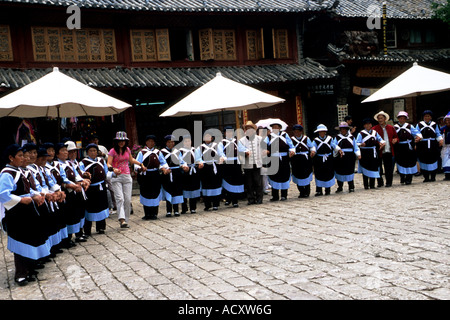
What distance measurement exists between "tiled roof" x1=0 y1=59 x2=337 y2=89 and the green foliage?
660 centimetres

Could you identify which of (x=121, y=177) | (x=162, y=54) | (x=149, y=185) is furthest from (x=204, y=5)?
(x=121, y=177)

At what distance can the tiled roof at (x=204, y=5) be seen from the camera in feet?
51.4

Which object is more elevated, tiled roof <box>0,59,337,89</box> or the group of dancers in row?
tiled roof <box>0,59,337,89</box>

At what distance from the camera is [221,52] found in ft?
61.9

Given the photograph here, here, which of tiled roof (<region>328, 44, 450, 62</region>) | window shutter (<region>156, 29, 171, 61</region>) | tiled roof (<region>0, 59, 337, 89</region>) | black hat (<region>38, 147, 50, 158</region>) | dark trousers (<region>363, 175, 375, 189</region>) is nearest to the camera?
black hat (<region>38, 147, 50, 158</region>)

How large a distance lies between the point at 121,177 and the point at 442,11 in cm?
1816

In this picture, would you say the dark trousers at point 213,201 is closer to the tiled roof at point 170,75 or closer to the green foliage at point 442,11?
the tiled roof at point 170,75

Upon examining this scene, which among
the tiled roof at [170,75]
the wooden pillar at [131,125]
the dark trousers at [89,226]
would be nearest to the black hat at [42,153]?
the dark trousers at [89,226]

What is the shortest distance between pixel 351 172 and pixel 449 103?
51.4 ft

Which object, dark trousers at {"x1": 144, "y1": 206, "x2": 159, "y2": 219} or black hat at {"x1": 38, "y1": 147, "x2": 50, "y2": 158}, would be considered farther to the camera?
dark trousers at {"x1": 144, "y1": 206, "x2": 159, "y2": 219}

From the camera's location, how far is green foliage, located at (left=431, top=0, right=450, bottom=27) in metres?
21.4

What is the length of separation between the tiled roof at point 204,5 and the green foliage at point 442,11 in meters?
5.93

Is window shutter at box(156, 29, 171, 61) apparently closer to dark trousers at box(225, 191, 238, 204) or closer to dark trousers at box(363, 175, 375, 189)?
dark trousers at box(225, 191, 238, 204)

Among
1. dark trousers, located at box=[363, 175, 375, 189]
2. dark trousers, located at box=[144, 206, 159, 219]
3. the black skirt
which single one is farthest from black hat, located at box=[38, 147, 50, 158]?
dark trousers, located at box=[363, 175, 375, 189]
